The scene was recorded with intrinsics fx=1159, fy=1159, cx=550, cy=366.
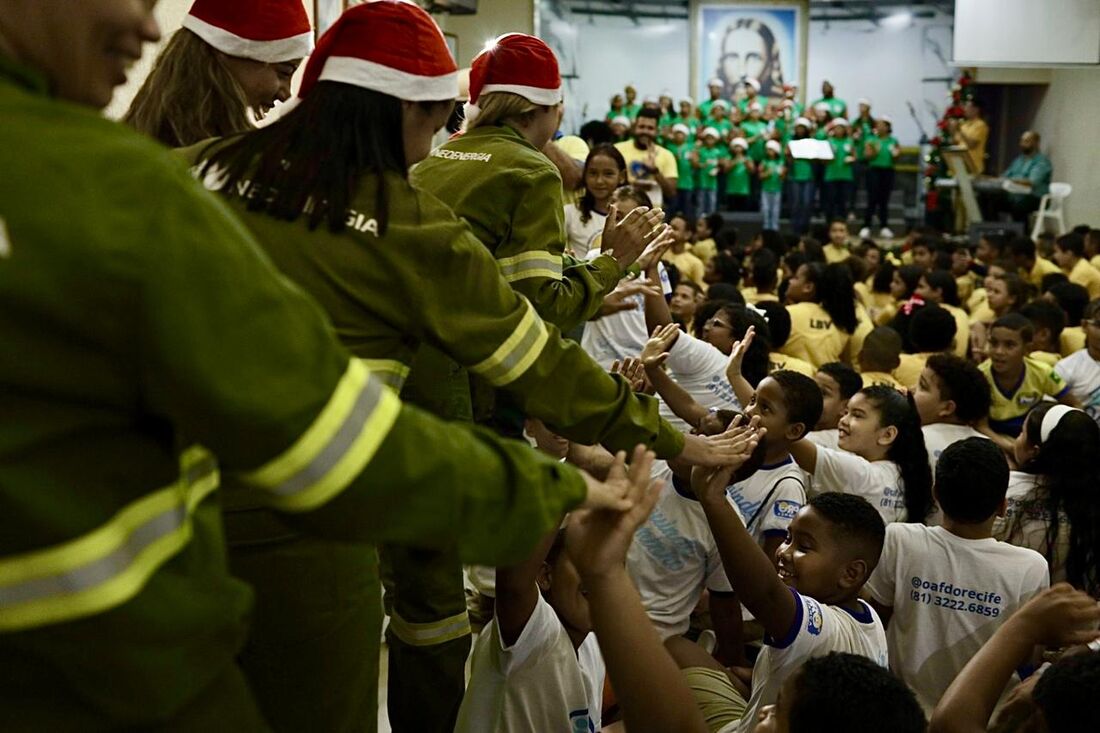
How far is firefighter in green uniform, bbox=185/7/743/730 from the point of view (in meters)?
1.56

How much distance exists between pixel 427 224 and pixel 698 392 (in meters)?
2.51

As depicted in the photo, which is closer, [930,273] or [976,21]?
[930,273]

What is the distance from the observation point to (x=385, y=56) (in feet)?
5.43

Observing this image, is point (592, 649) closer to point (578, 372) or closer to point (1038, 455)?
point (578, 372)

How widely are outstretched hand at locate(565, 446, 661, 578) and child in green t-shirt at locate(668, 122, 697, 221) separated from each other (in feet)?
39.8

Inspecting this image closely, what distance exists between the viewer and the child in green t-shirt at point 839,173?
13.9m

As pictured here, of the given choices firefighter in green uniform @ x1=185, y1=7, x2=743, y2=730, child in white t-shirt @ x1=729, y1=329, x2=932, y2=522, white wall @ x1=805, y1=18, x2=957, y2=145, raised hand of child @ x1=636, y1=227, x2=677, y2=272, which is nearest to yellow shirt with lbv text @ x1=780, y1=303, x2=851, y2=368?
child in white t-shirt @ x1=729, y1=329, x2=932, y2=522

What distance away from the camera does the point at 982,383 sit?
384cm

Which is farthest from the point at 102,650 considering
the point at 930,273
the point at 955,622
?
the point at 930,273

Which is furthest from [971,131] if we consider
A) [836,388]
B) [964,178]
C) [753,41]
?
[836,388]

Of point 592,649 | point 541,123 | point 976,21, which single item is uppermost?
point 976,21

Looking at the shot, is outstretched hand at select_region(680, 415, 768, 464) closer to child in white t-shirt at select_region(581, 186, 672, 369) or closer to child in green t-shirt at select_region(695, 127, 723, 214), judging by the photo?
child in white t-shirt at select_region(581, 186, 672, 369)

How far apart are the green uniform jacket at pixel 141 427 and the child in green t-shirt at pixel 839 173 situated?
13398 mm

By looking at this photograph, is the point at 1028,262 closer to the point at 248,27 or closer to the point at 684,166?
the point at 684,166
